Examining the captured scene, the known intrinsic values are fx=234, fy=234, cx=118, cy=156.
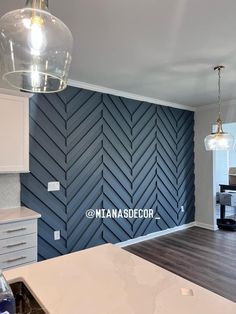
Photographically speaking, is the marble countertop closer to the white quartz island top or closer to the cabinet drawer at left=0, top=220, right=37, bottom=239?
the cabinet drawer at left=0, top=220, right=37, bottom=239

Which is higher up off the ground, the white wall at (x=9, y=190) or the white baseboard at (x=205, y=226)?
the white wall at (x=9, y=190)

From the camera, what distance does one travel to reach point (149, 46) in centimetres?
243

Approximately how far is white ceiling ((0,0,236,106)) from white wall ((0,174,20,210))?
1.60 m

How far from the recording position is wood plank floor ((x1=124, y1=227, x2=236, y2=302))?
2952 millimetres

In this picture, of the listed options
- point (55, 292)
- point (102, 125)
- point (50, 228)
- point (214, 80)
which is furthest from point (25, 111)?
point (214, 80)

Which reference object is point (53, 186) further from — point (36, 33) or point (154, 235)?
point (36, 33)

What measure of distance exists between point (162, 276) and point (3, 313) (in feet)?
2.46

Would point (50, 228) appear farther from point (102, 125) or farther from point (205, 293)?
point (205, 293)

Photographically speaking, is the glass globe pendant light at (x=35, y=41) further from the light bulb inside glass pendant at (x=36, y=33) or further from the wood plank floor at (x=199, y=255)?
the wood plank floor at (x=199, y=255)

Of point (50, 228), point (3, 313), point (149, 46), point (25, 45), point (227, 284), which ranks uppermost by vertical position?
point (149, 46)

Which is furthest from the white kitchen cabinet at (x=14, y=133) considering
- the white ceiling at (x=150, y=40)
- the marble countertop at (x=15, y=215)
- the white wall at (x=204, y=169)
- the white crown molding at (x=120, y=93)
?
the white wall at (x=204, y=169)

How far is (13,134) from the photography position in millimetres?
2648

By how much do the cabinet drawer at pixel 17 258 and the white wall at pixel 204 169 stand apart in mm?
3934

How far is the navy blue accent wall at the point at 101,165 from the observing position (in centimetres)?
324
